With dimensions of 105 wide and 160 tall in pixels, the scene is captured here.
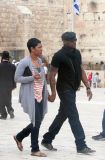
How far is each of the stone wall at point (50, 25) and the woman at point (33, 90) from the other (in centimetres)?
2740

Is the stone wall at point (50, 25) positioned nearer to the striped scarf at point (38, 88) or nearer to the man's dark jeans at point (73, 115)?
the man's dark jeans at point (73, 115)

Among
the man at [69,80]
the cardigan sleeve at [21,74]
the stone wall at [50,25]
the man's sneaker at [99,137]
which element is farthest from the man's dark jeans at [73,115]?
the stone wall at [50,25]

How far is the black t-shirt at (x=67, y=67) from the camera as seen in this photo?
873 centimetres

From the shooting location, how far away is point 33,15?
37.0 metres

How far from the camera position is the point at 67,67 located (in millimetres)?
8758

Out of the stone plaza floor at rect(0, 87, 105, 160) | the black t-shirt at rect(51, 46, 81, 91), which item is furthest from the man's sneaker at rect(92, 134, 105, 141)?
the black t-shirt at rect(51, 46, 81, 91)

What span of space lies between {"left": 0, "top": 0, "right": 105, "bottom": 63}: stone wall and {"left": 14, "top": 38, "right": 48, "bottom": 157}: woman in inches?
1079

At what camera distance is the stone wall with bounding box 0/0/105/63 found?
36.4 metres

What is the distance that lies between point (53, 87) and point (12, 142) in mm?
1422

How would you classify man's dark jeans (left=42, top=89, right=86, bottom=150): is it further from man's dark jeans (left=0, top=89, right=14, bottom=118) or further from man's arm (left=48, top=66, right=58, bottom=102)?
man's dark jeans (left=0, top=89, right=14, bottom=118)

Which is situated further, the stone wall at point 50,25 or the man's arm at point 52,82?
the stone wall at point 50,25

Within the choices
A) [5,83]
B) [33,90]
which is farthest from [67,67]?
[5,83]

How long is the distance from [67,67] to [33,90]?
0.58 m

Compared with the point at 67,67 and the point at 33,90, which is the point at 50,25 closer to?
the point at 67,67
